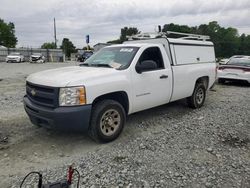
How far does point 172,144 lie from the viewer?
485 cm

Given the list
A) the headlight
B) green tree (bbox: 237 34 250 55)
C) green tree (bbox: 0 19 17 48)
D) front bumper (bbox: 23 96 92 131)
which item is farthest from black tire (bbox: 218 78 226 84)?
green tree (bbox: 237 34 250 55)

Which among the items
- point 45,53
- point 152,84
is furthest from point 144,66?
point 45,53

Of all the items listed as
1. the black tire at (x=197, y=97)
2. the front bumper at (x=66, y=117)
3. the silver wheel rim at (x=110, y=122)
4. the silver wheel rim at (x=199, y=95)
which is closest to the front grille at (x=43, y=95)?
the front bumper at (x=66, y=117)

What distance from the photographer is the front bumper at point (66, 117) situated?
4.28m

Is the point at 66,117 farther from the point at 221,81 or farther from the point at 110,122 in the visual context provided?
the point at 221,81

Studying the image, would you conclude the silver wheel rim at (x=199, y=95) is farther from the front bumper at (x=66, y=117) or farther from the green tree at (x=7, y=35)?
the green tree at (x=7, y=35)

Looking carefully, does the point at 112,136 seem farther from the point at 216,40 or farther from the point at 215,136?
the point at 216,40

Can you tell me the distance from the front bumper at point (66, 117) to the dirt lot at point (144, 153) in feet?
1.48

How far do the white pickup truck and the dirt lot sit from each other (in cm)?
44

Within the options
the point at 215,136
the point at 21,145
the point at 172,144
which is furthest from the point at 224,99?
the point at 21,145

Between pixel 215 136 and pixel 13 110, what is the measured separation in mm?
4927

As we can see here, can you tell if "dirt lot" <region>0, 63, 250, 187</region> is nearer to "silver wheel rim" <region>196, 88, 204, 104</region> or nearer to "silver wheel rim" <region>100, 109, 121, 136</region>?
"silver wheel rim" <region>100, 109, 121, 136</region>

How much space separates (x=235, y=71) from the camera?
39.2ft

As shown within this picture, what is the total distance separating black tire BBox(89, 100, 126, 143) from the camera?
15.2 feet
